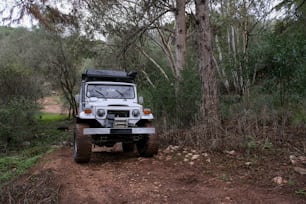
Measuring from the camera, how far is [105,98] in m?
7.29

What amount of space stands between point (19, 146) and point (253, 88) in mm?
10984

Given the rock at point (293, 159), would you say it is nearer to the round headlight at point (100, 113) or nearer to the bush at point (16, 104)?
the round headlight at point (100, 113)

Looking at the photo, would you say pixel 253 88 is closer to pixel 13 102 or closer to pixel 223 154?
pixel 223 154

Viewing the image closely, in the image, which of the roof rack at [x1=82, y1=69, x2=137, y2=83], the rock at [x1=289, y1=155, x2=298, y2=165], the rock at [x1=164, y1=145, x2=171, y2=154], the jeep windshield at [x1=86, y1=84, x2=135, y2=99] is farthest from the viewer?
the roof rack at [x1=82, y1=69, x2=137, y2=83]

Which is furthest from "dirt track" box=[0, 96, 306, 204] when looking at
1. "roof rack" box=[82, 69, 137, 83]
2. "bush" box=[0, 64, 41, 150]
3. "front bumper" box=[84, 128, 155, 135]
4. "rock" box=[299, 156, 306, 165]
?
"bush" box=[0, 64, 41, 150]

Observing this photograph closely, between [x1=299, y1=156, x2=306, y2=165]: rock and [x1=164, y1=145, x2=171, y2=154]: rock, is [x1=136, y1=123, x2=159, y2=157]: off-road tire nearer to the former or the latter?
[x1=164, y1=145, x2=171, y2=154]: rock

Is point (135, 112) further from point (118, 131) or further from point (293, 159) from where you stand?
point (293, 159)

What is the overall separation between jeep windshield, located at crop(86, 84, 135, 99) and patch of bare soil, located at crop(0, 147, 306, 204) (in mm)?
1820

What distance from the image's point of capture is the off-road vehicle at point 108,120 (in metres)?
6.12

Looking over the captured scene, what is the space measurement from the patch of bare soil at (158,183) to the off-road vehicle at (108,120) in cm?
47

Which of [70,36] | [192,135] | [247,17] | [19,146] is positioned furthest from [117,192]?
[70,36]

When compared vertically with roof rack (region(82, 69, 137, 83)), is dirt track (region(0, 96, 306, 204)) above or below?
below

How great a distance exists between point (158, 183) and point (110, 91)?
3.34 metres

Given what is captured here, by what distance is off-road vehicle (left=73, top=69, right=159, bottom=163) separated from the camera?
20.1ft
